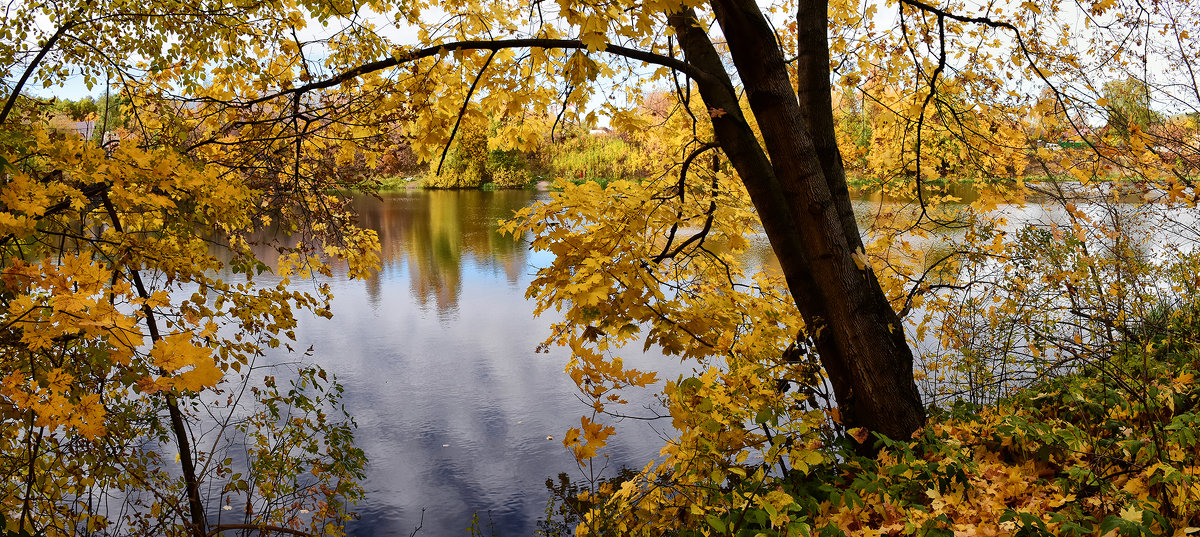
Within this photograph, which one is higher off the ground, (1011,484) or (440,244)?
(440,244)

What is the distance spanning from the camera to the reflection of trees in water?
12.1m

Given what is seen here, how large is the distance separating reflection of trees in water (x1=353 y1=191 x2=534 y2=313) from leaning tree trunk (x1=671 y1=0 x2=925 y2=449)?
5.74m

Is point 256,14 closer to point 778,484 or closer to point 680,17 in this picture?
point 680,17

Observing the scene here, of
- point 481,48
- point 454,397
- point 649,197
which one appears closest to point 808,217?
point 649,197

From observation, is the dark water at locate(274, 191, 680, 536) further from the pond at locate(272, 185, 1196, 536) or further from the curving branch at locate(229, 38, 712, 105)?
the curving branch at locate(229, 38, 712, 105)

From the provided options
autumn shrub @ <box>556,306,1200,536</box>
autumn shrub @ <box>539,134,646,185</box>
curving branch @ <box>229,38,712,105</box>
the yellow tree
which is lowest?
autumn shrub @ <box>556,306,1200,536</box>

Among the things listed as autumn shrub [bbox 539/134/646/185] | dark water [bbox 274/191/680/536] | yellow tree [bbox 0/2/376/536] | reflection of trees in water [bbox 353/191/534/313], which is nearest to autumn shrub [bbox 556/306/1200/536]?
yellow tree [bbox 0/2/376/536]

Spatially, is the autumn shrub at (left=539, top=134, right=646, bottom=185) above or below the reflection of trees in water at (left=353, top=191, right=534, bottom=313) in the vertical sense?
above

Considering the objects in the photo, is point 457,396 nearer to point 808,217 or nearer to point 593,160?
point 808,217

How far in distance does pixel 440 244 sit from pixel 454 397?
28.8 feet

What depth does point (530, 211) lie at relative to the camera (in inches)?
121

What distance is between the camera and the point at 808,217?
3299mm

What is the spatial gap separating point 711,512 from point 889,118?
257cm

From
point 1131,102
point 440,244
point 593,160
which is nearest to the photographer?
point 1131,102
